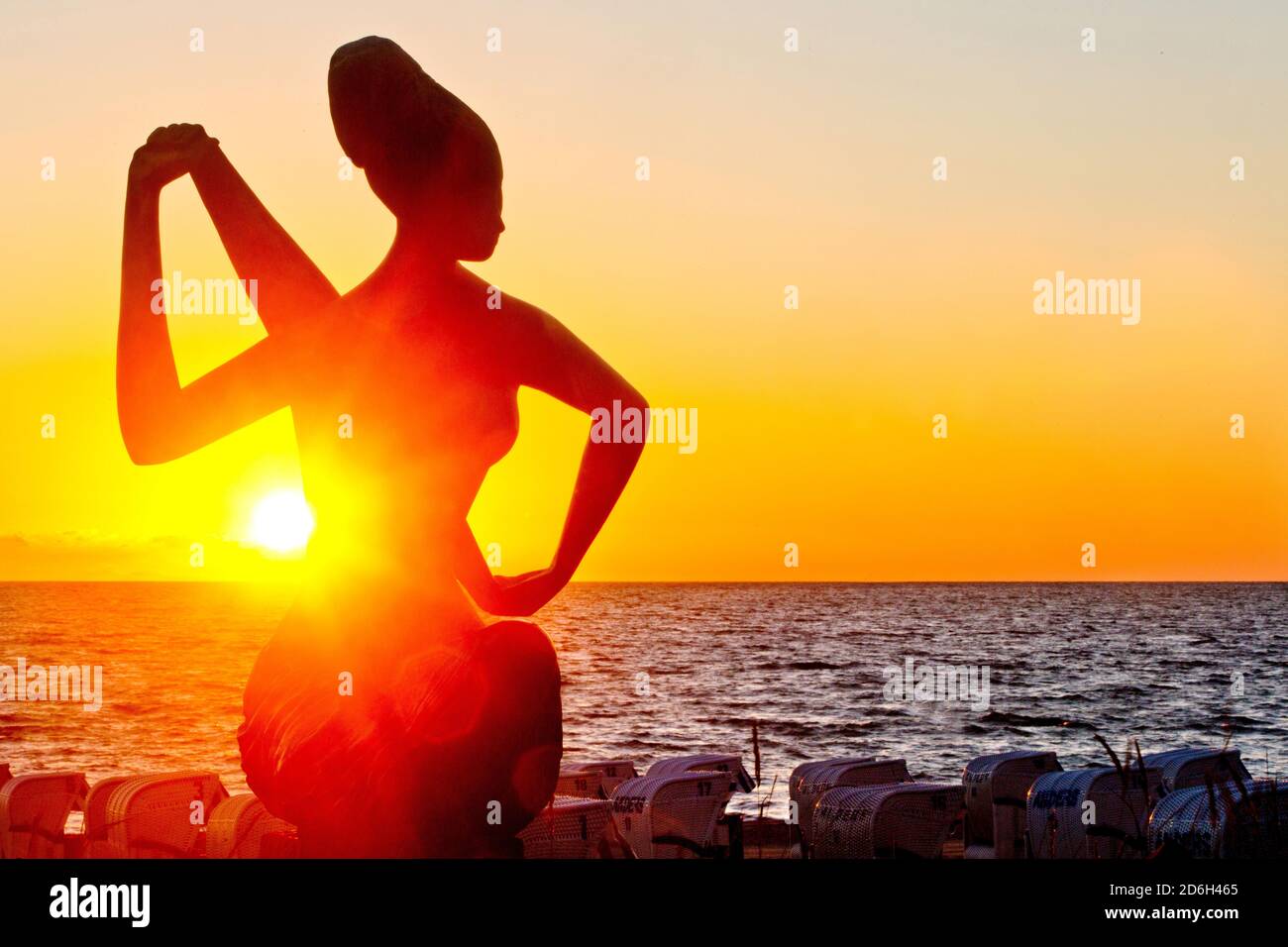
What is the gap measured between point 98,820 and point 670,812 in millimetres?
4761

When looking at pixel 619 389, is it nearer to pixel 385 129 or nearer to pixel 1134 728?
pixel 385 129

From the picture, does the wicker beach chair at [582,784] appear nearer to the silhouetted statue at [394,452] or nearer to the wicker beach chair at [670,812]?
the wicker beach chair at [670,812]

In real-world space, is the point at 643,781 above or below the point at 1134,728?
above

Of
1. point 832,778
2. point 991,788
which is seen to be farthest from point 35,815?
point 991,788

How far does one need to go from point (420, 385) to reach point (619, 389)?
0.76m

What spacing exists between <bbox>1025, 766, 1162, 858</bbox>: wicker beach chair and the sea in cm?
563

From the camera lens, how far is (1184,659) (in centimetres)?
7556

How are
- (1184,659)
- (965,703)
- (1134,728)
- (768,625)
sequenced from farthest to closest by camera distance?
1. (768,625)
2. (1184,659)
3. (965,703)
4. (1134,728)

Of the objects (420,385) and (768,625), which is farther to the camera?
(768,625)

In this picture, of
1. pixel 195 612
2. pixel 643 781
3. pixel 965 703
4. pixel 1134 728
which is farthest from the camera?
pixel 195 612

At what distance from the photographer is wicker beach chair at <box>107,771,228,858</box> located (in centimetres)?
1180

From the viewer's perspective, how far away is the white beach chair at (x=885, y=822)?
1296 centimetres

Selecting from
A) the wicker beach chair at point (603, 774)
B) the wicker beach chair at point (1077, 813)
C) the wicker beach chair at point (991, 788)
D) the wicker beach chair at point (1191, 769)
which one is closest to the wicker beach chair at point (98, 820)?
the wicker beach chair at point (603, 774)
